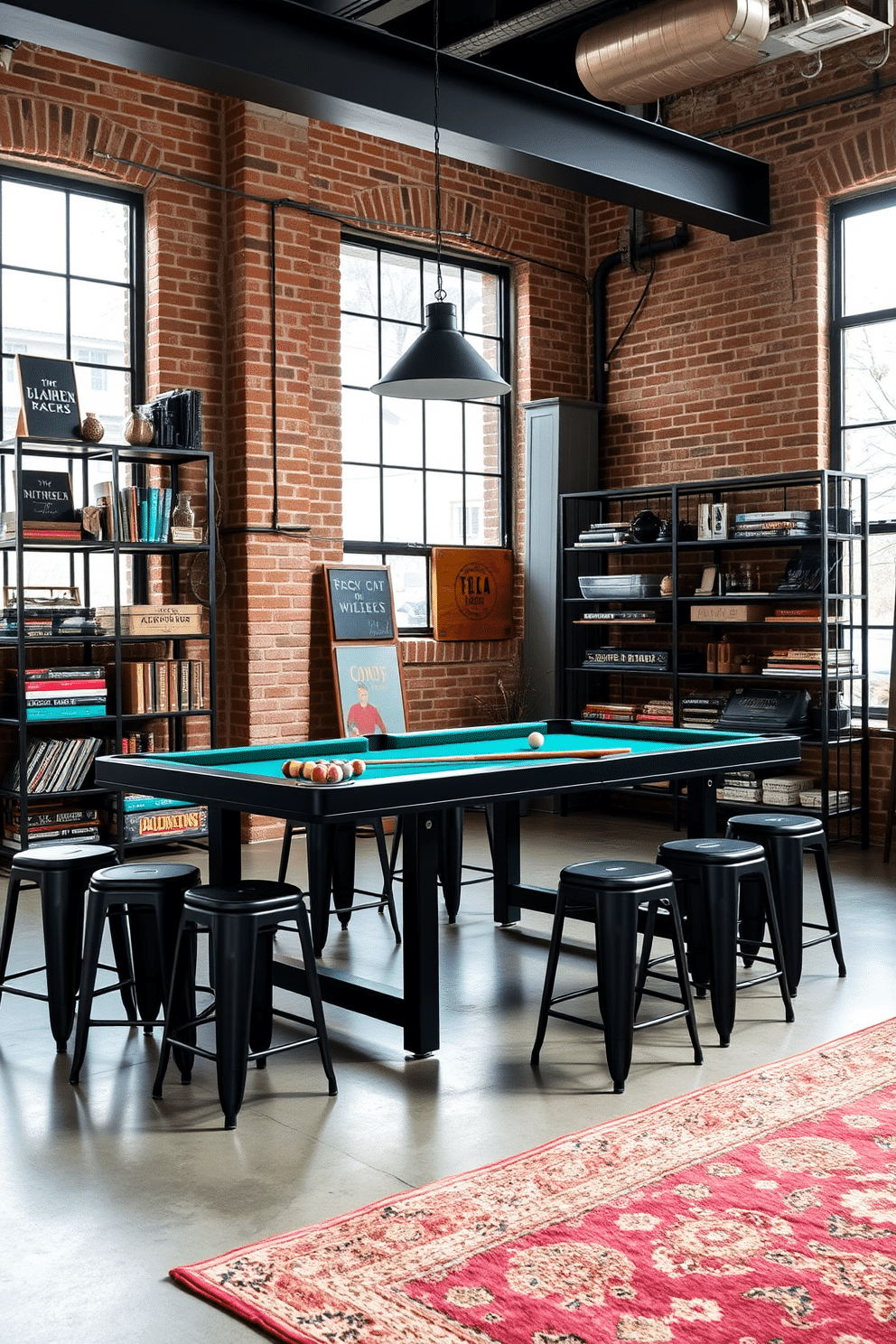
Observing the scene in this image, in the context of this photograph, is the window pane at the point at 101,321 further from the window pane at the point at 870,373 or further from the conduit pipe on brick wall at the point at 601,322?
the window pane at the point at 870,373

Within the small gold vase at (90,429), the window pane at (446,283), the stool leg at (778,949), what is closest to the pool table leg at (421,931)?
the stool leg at (778,949)

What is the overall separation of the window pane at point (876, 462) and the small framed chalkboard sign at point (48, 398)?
4.35 meters

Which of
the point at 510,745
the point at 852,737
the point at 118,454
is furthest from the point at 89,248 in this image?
the point at 852,737

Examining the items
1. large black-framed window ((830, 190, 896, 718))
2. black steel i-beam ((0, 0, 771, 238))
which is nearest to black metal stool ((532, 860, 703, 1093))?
black steel i-beam ((0, 0, 771, 238))

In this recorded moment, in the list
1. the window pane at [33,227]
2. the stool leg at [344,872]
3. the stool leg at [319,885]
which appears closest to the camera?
the stool leg at [319,885]

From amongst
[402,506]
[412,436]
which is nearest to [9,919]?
[402,506]

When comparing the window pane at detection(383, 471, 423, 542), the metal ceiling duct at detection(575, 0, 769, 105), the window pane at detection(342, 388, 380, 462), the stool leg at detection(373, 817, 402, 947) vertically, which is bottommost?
the stool leg at detection(373, 817, 402, 947)

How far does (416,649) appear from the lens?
8.36m

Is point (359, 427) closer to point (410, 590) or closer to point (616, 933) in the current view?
point (410, 590)

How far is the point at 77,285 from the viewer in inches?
281

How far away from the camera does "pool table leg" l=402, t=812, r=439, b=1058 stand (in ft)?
12.7

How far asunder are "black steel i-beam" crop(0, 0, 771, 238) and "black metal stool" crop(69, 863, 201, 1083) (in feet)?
10.1

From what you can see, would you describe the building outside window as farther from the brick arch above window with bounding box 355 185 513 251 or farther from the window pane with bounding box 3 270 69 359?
the brick arch above window with bounding box 355 185 513 251

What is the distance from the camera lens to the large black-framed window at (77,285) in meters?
6.86
